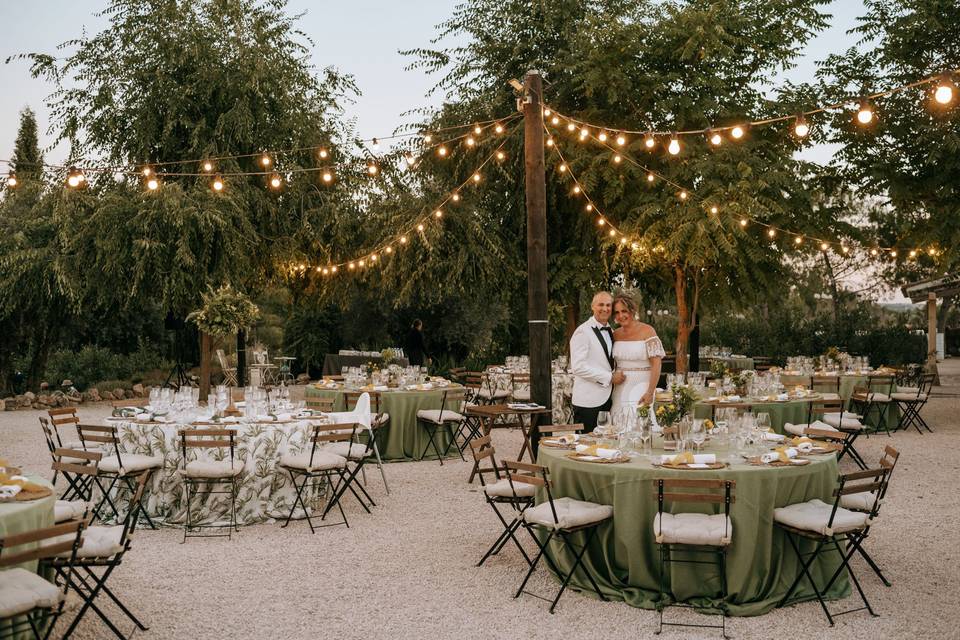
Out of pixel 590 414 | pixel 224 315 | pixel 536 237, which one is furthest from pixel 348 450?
pixel 224 315

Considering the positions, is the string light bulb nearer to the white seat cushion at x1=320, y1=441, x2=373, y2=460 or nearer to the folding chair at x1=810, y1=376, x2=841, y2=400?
the white seat cushion at x1=320, y1=441, x2=373, y2=460

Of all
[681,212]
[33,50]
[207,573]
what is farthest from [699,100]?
[33,50]

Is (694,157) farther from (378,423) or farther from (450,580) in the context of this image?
(450,580)

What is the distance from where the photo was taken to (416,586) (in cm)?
560

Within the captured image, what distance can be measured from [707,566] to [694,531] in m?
0.40

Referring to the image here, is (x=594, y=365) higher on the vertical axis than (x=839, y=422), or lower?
higher

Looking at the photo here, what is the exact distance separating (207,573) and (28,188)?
1384 centimetres

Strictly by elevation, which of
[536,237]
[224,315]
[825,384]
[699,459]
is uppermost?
[536,237]

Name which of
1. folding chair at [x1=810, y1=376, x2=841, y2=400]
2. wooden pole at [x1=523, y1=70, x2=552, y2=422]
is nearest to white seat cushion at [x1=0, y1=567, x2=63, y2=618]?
wooden pole at [x1=523, y1=70, x2=552, y2=422]

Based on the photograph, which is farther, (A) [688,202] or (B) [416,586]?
(A) [688,202]

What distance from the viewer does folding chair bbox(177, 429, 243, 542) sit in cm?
693

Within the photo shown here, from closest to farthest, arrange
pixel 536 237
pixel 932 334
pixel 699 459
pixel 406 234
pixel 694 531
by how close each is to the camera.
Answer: pixel 694 531
pixel 699 459
pixel 536 237
pixel 406 234
pixel 932 334

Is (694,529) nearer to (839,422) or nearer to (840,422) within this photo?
(840,422)

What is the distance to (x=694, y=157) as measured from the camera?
13.0 m
